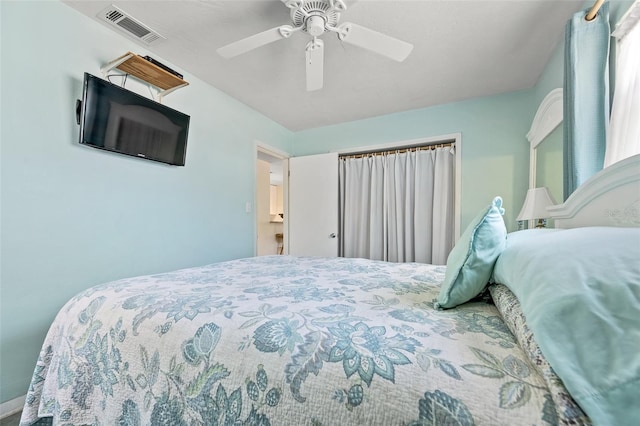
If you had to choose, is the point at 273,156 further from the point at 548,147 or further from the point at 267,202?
→ the point at 548,147

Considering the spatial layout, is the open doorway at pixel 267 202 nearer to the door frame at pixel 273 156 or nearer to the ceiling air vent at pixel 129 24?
the door frame at pixel 273 156

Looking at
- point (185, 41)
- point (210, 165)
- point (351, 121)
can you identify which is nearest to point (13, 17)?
point (185, 41)

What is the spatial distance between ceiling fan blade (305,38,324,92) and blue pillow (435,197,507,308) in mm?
1312

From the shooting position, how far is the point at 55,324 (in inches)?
44.7

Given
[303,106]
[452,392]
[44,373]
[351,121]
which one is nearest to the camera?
[452,392]

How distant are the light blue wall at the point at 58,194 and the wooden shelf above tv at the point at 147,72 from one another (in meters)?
0.15

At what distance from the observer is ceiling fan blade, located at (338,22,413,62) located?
1.40 metres

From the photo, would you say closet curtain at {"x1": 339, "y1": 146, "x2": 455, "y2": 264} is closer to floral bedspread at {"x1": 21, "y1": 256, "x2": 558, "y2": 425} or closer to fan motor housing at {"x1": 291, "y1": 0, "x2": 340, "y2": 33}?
floral bedspread at {"x1": 21, "y1": 256, "x2": 558, "y2": 425}

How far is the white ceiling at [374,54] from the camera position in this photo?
1.62 meters

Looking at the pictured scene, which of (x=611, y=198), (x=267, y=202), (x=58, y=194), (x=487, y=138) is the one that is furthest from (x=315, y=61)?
(x=267, y=202)

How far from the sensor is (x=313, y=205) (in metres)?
3.68

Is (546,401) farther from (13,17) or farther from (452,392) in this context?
(13,17)

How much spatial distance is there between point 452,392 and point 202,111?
2.82 metres

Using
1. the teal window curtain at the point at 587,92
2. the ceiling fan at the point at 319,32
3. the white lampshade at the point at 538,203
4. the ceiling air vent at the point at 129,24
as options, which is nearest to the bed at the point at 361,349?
the teal window curtain at the point at 587,92
